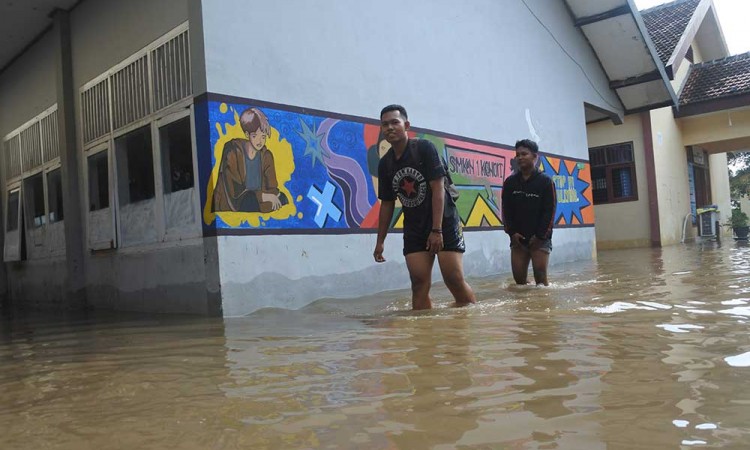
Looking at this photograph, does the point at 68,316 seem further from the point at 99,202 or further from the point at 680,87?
the point at 680,87

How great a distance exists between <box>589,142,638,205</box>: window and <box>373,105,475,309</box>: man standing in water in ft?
46.8

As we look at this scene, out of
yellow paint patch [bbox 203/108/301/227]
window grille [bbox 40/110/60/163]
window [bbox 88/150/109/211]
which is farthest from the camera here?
window grille [bbox 40/110/60/163]

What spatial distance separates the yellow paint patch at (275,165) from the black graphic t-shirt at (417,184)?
6.09 feet

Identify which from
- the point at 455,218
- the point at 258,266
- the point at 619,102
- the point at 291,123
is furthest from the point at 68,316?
the point at 619,102

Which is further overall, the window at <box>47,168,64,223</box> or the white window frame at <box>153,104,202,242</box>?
the window at <box>47,168,64,223</box>

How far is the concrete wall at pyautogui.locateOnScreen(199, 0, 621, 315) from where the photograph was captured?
638cm

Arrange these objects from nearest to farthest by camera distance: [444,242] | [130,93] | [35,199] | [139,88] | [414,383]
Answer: [414,383] → [444,242] → [139,88] → [130,93] → [35,199]

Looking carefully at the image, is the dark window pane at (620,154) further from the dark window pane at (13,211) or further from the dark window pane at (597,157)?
the dark window pane at (13,211)

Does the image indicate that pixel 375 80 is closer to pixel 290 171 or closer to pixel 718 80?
pixel 290 171

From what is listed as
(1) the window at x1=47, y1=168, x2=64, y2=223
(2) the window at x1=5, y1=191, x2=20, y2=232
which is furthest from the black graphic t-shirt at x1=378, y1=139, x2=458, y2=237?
(2) the window at x1=5, y1=191, x2=20, y2=232

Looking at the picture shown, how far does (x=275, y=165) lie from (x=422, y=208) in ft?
7.62

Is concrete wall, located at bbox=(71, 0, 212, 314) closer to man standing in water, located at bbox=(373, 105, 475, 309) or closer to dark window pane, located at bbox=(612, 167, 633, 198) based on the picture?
man standing in water, located at bbox=(373, 105, 475, 309)

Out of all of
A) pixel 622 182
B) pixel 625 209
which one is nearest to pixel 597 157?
pixel 622 182

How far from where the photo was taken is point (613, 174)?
1792 cm
